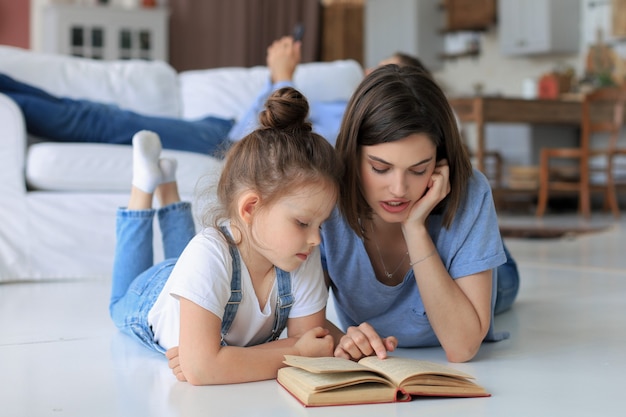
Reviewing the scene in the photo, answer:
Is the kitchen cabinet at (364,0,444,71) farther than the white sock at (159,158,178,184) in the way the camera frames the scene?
Yes

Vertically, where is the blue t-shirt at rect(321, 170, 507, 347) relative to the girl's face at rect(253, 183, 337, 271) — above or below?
below

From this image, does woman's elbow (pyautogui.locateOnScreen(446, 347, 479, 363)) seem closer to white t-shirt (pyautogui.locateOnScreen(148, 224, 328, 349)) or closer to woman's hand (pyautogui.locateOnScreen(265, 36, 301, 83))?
white t-shirt (pyautogui.locateOnScreen(148, 224, 328, 349))

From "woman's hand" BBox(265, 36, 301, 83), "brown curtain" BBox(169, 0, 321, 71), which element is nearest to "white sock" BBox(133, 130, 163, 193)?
"woman's hand" BBox(265, 36, 301, 83)

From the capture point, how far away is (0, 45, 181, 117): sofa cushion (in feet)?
11.1

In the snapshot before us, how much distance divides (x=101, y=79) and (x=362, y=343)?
2.50 m

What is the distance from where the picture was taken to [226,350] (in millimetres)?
1340

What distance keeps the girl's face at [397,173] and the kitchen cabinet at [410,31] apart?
6.99 metres

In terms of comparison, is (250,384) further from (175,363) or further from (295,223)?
(295,223)

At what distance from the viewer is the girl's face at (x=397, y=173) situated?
4.60 ft

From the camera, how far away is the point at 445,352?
164cm

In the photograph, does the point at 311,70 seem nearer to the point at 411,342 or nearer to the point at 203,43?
the point at 411,342

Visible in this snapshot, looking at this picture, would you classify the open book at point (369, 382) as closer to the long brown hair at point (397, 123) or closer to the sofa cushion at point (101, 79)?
the long brown hair at point (397, 123)

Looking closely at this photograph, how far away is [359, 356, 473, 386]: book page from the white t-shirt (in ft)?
0.58

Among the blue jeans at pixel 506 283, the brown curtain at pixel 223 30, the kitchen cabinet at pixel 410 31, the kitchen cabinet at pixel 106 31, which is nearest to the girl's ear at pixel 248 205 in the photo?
the blue jeans at pixel 506 283
